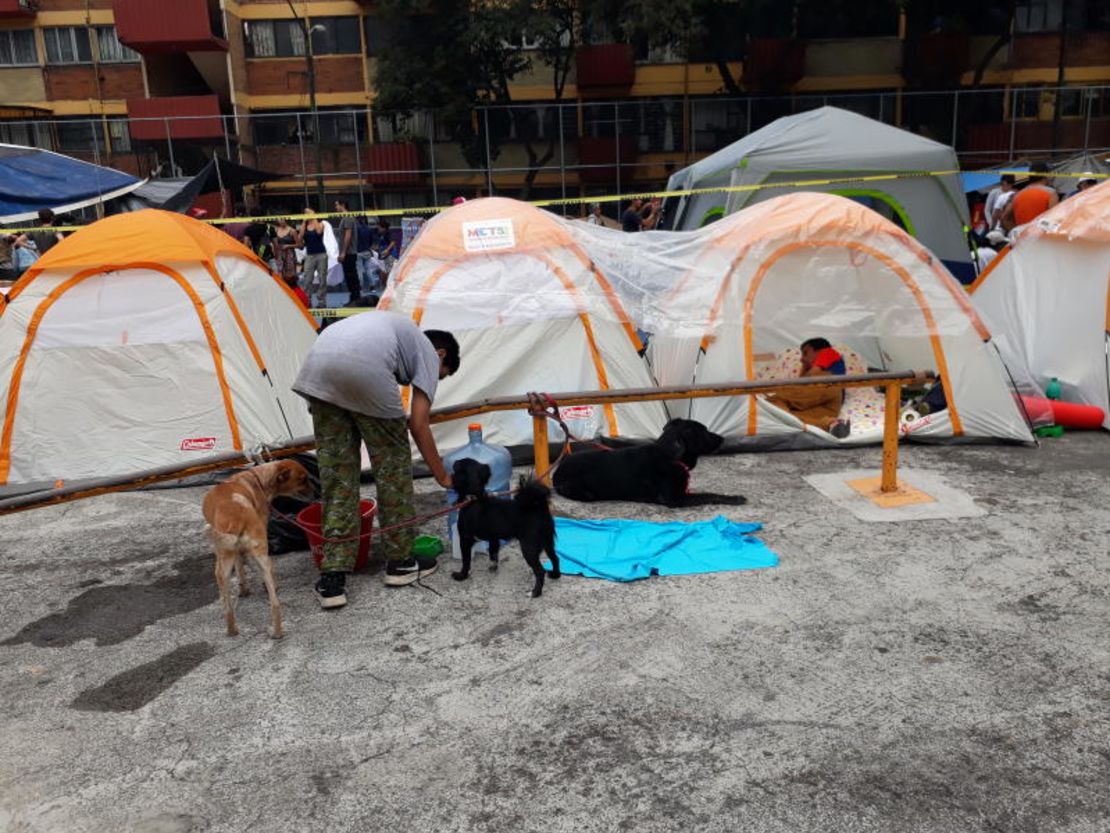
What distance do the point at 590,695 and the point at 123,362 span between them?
481 cm

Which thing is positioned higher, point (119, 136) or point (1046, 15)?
point (1046, 15)

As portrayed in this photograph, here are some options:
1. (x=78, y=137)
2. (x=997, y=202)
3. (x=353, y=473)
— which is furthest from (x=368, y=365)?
(x=78, y=137)

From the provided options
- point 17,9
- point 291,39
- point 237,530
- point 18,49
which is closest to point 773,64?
point 291,39

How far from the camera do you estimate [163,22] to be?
2634 cm

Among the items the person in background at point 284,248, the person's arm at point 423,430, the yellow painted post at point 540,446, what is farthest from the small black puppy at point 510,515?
the person in background at point 284,248

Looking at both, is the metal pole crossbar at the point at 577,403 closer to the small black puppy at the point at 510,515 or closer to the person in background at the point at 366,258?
the small black puppy at the point at 510,515

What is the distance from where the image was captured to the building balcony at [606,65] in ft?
88.4

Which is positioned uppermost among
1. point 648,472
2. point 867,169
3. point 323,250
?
point 867,169

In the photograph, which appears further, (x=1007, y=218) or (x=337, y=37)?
(x=337, y=37)

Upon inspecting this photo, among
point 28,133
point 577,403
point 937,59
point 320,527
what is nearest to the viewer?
point 320,527

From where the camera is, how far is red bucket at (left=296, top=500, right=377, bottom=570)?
4.89 meters

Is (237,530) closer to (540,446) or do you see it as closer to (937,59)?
(540,446)

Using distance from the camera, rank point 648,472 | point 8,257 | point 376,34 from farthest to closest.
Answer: point 376,34
point 8,257
point 648,472

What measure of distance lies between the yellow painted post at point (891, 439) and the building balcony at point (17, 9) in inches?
1201
